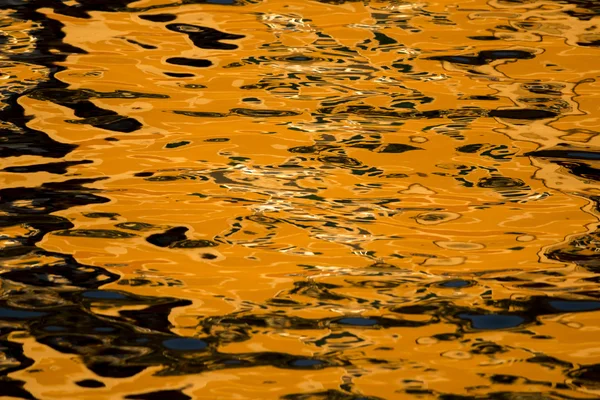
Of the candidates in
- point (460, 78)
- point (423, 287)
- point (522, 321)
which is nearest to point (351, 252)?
point (423, 287)

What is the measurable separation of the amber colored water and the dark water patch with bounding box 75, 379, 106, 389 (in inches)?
0.5

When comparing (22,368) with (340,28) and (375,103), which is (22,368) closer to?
(375,103)

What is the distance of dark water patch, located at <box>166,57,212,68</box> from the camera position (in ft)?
12.0

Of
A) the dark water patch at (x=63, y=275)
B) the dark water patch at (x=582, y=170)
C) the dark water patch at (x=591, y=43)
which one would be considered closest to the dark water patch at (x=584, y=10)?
the dark water patch at (x=591, y=43)

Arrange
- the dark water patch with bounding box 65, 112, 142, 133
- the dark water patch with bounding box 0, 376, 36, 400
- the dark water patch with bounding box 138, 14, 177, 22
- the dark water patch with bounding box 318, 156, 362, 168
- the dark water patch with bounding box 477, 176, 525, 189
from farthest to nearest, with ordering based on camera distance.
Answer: the dark water patch with bounding box 138, 14, 177, 22, the dark water patch with bounding box 65, 112, 142, 133, the dark water patch with bounding box 318, 156, 362, 168, the dark water patch with bounding box 477, 176, 525, 189, the dark water patch with bounding box 0, 376, 36, 400

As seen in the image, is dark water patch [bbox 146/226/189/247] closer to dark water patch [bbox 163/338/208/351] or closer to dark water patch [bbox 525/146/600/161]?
dark water patch [bbox 163/338/208/351]

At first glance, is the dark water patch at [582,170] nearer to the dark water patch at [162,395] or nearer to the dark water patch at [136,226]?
the dark water patch at [136,226]

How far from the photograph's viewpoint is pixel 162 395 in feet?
6.17

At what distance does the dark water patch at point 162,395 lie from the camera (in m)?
1.87

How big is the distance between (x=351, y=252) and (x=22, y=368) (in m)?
0.90

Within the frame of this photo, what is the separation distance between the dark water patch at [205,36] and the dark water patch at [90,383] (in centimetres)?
211

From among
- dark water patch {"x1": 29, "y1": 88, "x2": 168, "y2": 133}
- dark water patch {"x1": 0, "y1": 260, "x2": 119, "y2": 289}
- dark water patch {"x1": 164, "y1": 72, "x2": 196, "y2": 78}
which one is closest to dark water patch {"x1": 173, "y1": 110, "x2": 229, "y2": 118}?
dark water patch {"x1": 29, "y1": 88, "x2": 168, "y2": 133}

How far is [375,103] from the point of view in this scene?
3371mm

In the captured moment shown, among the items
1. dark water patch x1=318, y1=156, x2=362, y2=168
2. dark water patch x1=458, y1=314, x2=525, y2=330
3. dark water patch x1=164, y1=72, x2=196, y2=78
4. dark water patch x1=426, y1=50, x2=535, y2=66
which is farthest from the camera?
dark water patch x1=426, y1=50, x2=535, y2=66
